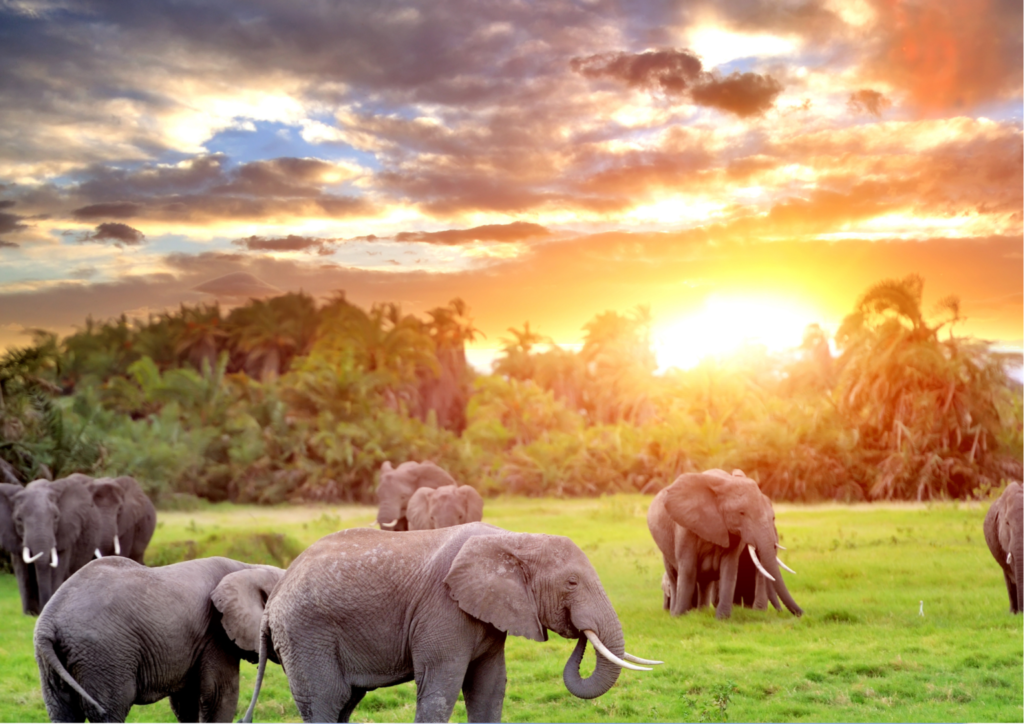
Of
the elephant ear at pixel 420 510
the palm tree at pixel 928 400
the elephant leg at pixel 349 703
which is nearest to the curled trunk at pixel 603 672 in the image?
the elephant leg at pixel 349 703

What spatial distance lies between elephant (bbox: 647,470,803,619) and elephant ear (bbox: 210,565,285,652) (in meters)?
6.61

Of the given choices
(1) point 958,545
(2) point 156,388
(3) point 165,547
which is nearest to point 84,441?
(3) point 165,547

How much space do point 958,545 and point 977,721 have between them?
1052cm

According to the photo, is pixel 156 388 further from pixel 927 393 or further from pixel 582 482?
pixel 927 393

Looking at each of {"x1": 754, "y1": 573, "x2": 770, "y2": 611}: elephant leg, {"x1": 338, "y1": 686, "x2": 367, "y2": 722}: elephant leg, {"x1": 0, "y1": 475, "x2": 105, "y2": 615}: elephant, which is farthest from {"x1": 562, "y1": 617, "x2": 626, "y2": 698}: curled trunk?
{"x1": 0, "y1": 475, "x2": 105, "y2": 615}: elephant

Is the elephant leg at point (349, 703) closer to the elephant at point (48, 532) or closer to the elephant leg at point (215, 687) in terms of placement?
the elephant leg at point (215, 687)

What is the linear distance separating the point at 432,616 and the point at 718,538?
6833mm

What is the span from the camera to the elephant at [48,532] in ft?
43.5

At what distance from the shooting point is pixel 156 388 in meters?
34.6

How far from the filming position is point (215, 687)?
7.25 m

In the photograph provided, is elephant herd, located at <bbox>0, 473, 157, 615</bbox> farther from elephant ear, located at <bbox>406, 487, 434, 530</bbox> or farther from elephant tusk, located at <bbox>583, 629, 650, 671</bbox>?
elephant tusk, located at <bbox>583, 629, 650, 671</bbox>

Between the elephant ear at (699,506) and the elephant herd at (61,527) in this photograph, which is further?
the elephant herd at (61,527)

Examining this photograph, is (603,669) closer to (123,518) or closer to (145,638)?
(145,638)

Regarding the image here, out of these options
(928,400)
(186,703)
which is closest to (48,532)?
(186,703)
